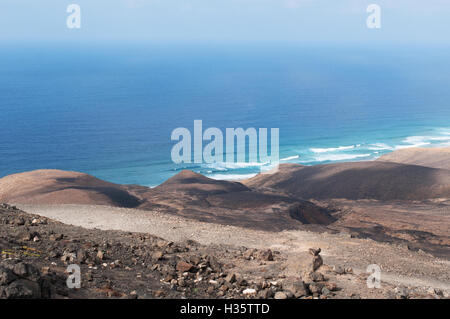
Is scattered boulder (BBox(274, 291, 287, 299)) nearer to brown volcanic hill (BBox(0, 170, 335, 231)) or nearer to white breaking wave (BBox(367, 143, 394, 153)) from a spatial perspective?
brown volcanic hill (BBox(0, 170, 335, 231))

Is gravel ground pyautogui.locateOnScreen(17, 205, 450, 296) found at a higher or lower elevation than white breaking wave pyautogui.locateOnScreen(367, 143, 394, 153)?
lower

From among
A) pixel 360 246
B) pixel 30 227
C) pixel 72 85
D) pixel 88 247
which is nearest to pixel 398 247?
pixel 360 246

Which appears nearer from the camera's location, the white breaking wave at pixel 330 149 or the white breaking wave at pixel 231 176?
the white breaking wave at pixel 231 176

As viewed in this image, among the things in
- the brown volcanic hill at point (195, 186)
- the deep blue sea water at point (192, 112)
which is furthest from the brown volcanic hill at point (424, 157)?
the brown volcanic hill at point (195, 186)

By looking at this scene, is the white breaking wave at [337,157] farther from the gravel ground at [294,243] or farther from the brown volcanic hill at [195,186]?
the gravel ground at [294,243]

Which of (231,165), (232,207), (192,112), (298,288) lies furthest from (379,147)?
(298,288)

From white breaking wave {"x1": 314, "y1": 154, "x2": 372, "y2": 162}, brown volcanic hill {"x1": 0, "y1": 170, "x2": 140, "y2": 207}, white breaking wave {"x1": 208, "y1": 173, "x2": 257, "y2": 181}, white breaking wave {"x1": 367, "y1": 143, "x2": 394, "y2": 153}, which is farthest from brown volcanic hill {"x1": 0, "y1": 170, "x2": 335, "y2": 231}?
white breaking wave {"x1": 367, "y1": 143, "x2": 394, "y2": 153}
